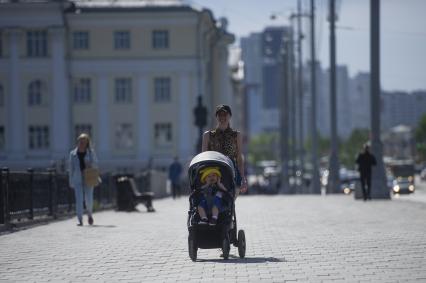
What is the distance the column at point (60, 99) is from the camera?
241 feet

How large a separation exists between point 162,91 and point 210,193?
61724 mm

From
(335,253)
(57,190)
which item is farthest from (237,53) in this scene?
(335,253)

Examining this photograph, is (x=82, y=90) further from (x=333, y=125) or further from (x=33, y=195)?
(x=33, y=195)

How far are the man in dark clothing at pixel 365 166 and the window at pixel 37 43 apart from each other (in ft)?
145

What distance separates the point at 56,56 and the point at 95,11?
3889mm

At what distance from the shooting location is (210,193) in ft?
43.6

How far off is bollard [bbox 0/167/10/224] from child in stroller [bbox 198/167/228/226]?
751 centimetres

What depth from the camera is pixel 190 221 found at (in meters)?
13.3

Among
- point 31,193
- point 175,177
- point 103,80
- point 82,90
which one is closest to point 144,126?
point 103,80

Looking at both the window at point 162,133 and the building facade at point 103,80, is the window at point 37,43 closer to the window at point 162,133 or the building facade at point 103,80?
the building facade at point 103,80

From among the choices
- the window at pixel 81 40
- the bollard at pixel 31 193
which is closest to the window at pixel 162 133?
the window at pixel 81 40

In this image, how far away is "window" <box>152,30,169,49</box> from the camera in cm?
7512

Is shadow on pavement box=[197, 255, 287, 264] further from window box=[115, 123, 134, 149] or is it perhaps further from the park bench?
window box=[115, 123, 134, 149]

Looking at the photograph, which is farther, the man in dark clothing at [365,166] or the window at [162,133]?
the window at [162,133]
